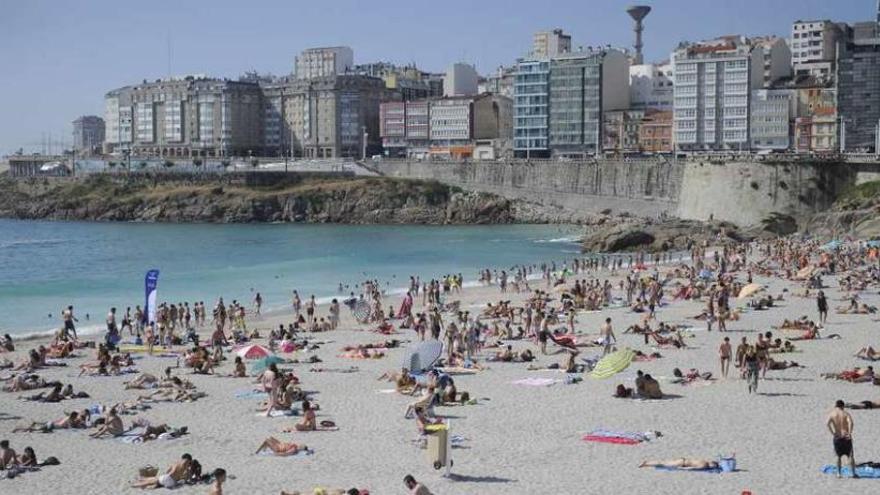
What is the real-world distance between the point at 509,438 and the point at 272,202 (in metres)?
80.3

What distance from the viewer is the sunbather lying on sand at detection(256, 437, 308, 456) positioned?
15.8 m

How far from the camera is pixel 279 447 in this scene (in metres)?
15.8

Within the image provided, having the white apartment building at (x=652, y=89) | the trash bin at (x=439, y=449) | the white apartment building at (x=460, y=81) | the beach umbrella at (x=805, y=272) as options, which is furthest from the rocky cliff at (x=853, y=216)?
the white apartment building at (x=460, y=81)

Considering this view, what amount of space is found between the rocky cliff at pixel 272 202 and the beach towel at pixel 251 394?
61595 millimetres

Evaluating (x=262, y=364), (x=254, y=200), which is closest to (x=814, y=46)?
(x=254, y=200)

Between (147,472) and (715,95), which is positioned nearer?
(147,472)

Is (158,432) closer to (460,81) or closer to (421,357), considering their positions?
(421,357)

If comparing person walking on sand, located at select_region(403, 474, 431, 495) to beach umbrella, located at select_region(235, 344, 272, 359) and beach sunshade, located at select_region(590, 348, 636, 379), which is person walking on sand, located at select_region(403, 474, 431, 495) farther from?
beach umbrella, located at select_region(235, 344, 272, 359)

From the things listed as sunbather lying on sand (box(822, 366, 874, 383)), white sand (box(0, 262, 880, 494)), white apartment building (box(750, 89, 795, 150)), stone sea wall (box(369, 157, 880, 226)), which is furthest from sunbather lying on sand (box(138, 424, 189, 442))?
white apartment building (box(750, 89, 795, 150))

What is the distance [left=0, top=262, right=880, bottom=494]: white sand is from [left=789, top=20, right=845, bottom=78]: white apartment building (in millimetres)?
90611

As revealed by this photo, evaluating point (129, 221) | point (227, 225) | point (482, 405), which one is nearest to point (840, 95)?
point (227, 225)

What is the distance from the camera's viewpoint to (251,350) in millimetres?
23953

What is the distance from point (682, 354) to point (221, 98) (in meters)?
120

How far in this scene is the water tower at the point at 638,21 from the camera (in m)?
130
